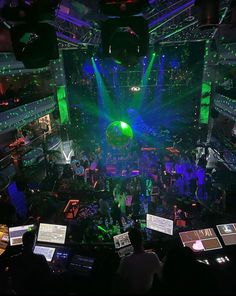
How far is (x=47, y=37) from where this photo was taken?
3.51 meters

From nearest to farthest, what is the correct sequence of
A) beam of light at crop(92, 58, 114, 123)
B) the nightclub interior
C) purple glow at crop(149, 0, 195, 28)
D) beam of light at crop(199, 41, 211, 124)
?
the nightclub interior
purple glow at crop(149, 0, 195, 28)
beam of light at crop(199, 41, 211, 124)
beam of light at crop(92, 58, 114, 123)

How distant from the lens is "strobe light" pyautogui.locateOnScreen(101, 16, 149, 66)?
3.35 m

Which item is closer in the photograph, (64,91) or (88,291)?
(88,291)

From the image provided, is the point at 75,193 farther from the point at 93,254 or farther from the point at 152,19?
the point at 152,19

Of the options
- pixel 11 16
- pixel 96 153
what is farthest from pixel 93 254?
pixel 96 153

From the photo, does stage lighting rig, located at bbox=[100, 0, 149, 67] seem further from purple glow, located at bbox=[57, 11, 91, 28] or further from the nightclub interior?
purple glow, located at bbox=[57, 11, 91, 28]

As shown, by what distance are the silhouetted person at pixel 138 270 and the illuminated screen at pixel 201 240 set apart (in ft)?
4.85

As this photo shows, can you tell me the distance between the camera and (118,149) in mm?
12023

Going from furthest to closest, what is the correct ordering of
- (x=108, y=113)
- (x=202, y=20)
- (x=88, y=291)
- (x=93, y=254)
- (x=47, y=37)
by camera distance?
(x=108, y=113), (x=93, y=254), (x=202, y=20), (x=47, y=37), (x=88, y=291)

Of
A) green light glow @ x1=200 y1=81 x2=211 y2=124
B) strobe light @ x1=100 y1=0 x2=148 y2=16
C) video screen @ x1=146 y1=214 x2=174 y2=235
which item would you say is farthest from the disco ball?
strobe light @ x1=100 y1=0 x2=148 y2=16

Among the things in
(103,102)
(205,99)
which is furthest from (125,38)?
(103,102)

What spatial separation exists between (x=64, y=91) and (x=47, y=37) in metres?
9.90

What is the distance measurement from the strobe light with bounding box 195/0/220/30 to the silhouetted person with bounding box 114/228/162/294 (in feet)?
11.1

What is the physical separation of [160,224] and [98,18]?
23.6ft
